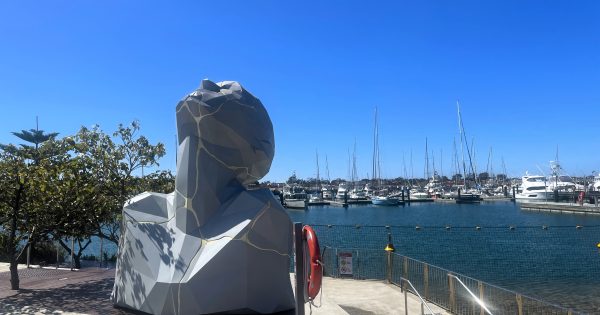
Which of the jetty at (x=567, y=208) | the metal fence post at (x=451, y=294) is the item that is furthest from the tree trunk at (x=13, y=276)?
the jetty at (x=567, y=208)

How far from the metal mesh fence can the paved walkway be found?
116 cm

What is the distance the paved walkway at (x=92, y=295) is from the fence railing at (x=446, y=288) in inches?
24.6

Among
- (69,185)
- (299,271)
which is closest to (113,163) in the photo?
(69,185)

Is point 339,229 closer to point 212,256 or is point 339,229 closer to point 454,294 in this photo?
point 454,294

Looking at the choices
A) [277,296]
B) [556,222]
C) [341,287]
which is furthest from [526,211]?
[277,296]

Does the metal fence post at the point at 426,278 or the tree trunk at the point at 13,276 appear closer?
the tree trunk at the point at 13,276

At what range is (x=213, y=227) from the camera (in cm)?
1002

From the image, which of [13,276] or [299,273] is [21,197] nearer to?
[13,276]

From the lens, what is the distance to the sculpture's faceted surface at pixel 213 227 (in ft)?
30.7

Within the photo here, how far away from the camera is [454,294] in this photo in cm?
1430

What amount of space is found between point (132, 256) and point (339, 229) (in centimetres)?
3816

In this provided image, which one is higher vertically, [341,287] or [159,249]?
Answer: [159,249]

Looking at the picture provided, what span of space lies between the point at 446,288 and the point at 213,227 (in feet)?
31.5

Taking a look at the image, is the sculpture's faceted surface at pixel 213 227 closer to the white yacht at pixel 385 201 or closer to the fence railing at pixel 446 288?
the fence railing at pixel 446 288
